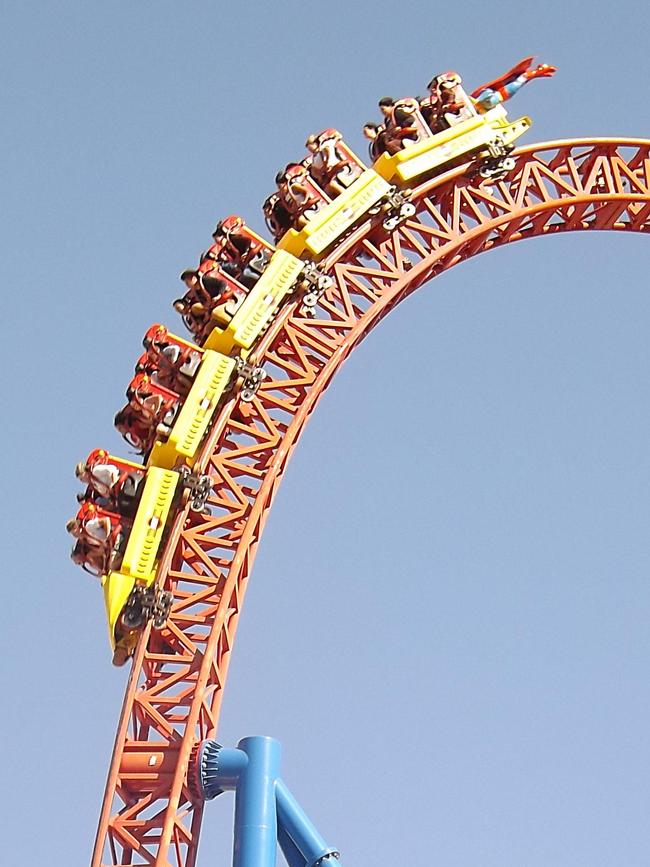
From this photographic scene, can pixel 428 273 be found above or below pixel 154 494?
above

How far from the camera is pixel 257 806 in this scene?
1305 centimetres

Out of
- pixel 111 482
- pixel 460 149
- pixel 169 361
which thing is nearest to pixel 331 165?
pixel 460 149

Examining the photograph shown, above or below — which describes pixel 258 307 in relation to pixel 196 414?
above

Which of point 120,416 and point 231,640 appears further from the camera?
point 120,416

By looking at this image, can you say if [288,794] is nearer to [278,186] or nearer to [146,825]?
[146,825]

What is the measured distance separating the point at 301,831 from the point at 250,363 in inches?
172

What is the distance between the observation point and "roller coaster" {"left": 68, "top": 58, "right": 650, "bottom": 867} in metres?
13.4

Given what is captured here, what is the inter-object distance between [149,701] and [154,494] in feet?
6.19

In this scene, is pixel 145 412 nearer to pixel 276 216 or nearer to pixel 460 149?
pixel 276 216

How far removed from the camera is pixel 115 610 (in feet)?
46.1

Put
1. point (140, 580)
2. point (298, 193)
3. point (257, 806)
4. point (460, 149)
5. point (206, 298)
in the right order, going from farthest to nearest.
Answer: point (460, 149)
point (298, 193)
point (206, 298)
point (140, 580)
point (257, 806)

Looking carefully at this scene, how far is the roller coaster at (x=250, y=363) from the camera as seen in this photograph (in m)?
13.4

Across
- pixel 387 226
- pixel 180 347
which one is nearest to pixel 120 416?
pixel 180 347

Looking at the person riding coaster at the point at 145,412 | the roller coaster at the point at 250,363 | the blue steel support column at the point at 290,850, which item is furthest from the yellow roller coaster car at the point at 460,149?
the blue steel support column at the point at 290,850
